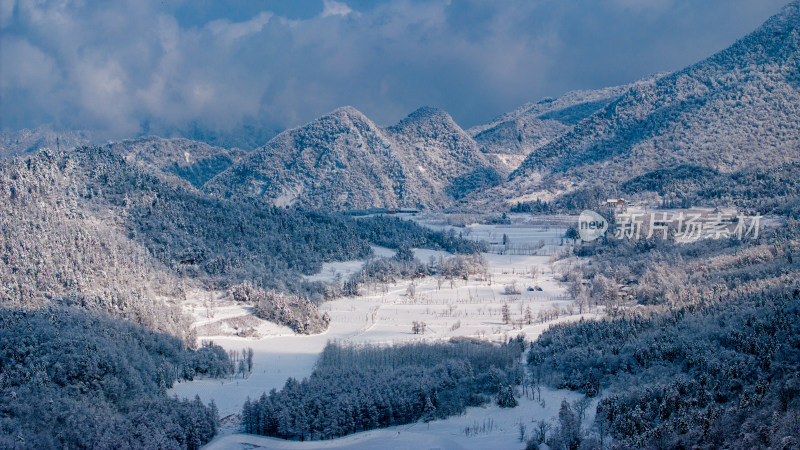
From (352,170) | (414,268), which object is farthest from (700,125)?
(352,170)

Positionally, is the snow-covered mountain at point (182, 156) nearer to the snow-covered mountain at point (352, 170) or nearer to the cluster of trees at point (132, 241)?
Answer: the snow-covered mountain at point (352, 170)

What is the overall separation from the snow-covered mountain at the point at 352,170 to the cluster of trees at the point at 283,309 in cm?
9074

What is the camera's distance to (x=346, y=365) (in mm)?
37938

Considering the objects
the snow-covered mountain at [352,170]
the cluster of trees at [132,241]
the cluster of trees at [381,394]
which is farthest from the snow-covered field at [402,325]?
the snow-covered mountain at [352,170]

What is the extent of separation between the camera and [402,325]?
51.7 m

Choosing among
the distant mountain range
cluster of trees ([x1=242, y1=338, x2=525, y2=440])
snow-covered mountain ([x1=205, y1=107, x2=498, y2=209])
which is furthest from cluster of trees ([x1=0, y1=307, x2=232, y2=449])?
snow-covered mountain ([x1=205, y1=107, x2=498, y2=209])

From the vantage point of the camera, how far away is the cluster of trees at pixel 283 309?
50750 millimetres

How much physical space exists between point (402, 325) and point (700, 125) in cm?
9926

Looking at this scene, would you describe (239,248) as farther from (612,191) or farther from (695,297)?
(612,191)

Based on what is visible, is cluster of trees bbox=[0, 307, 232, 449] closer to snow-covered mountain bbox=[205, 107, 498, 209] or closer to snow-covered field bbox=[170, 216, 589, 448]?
snow-covered field bbox=[170, 216, 589, 448]

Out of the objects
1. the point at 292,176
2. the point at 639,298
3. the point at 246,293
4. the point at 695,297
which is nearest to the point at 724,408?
the point at 695,297

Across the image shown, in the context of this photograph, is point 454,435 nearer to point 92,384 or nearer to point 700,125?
point 92,384

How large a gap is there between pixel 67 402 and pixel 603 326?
3072 centimetres

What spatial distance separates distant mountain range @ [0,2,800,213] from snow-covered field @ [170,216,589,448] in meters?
45.4
